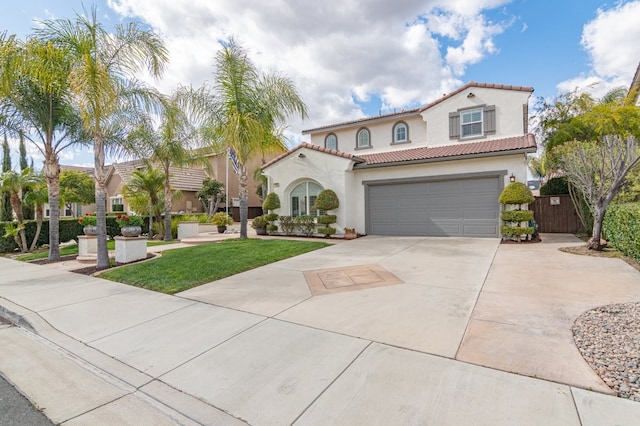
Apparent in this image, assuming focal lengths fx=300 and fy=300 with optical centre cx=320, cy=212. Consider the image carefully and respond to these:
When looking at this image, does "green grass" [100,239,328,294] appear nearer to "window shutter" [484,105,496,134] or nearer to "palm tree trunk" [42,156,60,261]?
"palm tree trunk" [42,156,60,261]

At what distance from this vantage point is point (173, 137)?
14438 millimetres

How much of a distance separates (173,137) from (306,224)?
25.1 feet

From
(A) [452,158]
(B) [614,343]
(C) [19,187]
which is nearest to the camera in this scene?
(B) [614,343]

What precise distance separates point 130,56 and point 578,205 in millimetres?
18120

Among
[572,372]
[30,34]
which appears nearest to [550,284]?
[572,372]

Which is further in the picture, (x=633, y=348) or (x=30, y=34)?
(x=30, y=34)

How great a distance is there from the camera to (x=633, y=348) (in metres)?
3.20

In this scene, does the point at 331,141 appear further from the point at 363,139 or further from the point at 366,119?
the point at 366,119

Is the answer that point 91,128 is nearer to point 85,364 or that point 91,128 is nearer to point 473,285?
point 85,364

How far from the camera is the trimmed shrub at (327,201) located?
13.7m

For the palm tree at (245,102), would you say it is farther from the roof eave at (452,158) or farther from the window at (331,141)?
the window at (331,141)

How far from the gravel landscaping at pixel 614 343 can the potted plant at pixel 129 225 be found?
10.7m

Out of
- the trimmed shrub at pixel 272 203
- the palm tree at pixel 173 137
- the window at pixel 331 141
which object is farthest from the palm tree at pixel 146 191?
the window at pixel 331 141

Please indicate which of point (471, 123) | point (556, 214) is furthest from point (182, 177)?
point (556, 214)
